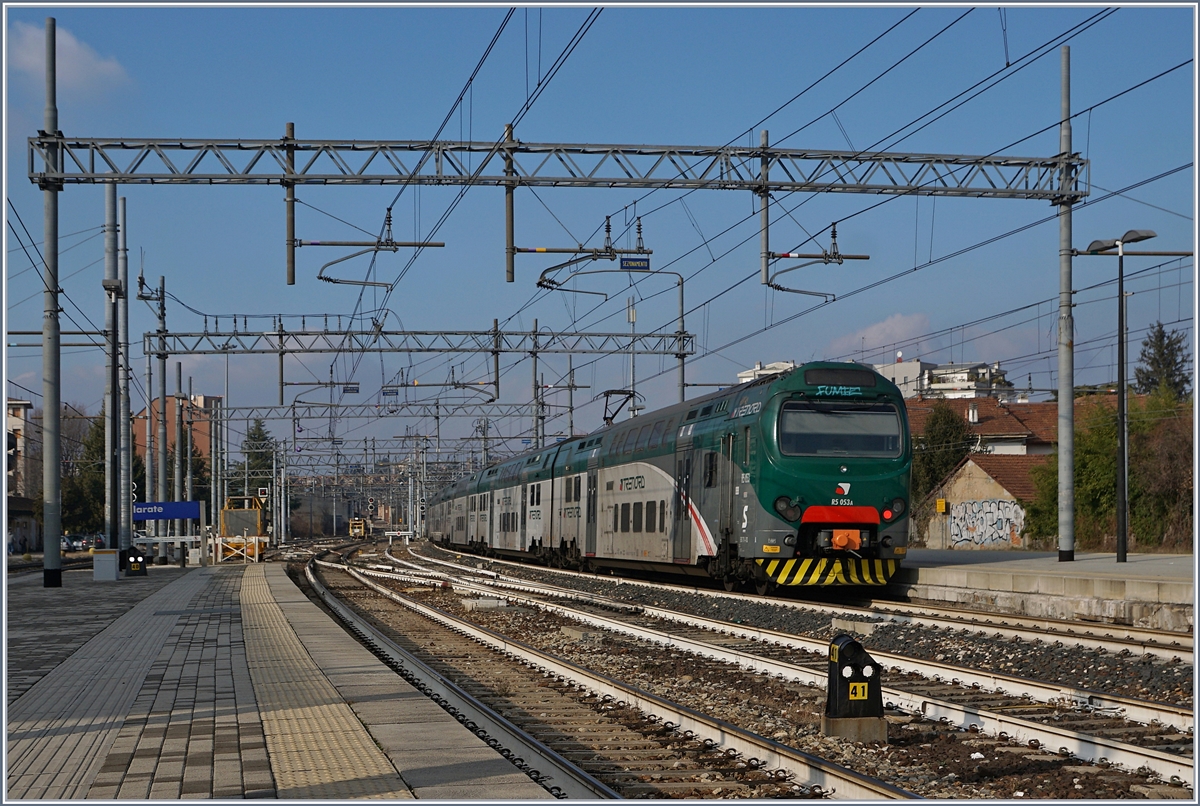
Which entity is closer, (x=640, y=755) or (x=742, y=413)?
(x=640, y=755)

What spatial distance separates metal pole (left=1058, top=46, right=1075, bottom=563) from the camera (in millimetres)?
22812

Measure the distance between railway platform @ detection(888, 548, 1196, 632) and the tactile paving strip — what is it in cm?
886

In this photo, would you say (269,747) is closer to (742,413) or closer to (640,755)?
(640,755)

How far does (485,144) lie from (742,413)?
6.69m

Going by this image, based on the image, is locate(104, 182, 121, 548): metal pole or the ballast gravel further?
locate(104, 182, 121, 548): metal pole

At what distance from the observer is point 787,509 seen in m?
20.0

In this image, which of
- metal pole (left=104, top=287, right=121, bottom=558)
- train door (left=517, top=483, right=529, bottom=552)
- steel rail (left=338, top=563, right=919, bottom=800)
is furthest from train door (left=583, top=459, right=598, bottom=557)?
steel rail (left=338, top=563, right=919, bottom=800)

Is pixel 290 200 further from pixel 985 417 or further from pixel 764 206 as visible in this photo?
pixel 985 417

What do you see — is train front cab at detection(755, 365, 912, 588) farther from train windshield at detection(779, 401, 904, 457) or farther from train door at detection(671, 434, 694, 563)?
train door at detection(671, 434, 694, 563)

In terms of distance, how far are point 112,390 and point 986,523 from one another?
33.0m

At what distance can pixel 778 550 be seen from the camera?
2006cm

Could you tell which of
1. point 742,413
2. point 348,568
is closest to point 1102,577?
point 742,413

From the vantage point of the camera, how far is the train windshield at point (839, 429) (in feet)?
66.3

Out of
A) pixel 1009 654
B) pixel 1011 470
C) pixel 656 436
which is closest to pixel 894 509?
pixel 656 436
